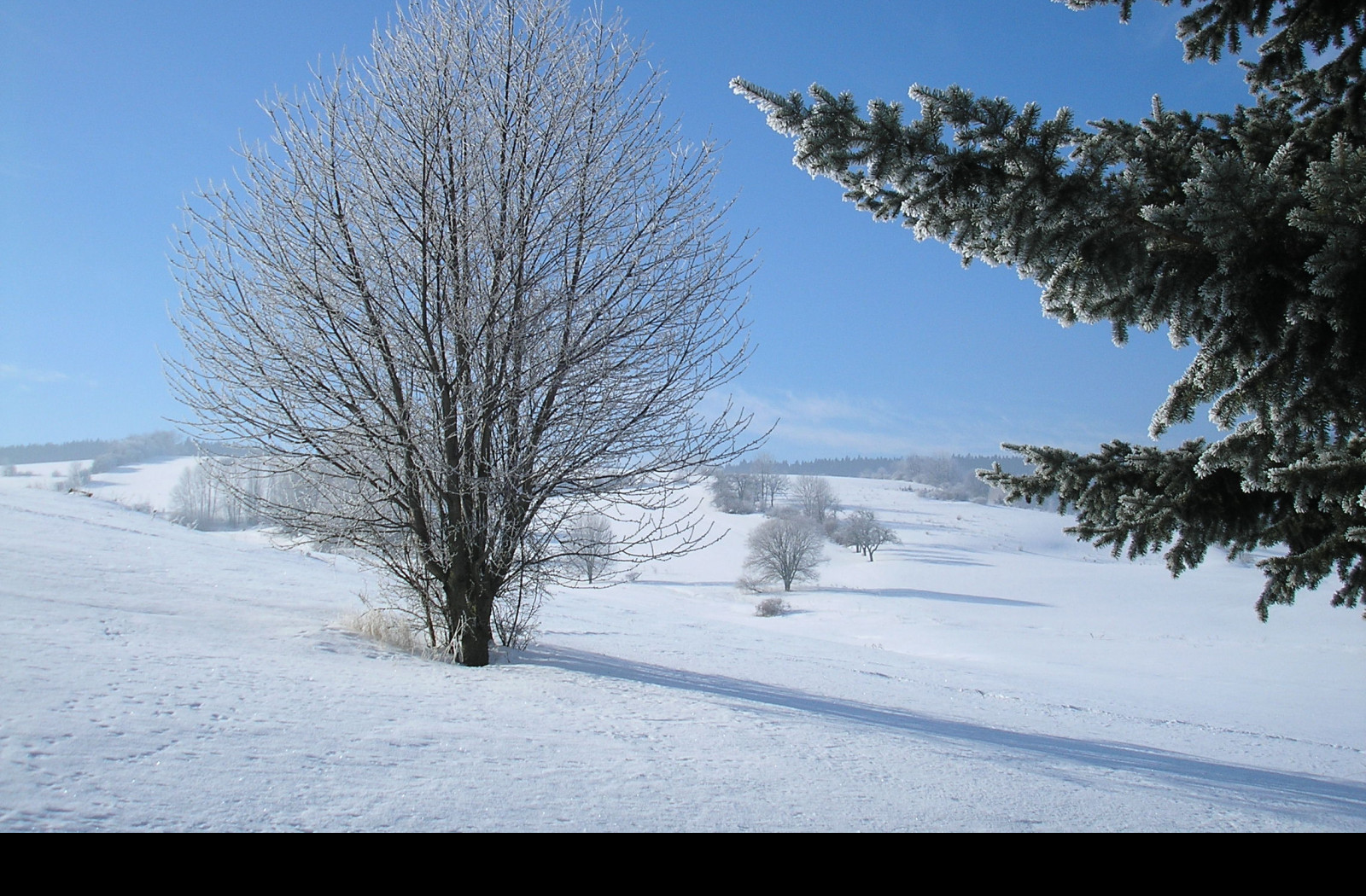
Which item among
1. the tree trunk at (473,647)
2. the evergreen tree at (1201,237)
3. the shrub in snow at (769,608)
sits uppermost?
the evergreen tree at (1201,237)

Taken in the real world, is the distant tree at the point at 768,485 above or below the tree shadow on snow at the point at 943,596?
above

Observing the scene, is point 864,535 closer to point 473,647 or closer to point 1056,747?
point 1056,747

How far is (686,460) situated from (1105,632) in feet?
121

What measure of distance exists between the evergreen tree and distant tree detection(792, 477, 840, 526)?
75554 millimetres

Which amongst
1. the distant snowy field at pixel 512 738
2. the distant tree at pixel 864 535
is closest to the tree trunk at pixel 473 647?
the distant snowy field at pixel 512 738

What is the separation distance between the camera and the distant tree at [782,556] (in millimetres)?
51344

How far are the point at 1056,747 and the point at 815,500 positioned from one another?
263 ft

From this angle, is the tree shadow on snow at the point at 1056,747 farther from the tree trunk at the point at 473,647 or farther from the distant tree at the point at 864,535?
the distant tree at the point at 864,535

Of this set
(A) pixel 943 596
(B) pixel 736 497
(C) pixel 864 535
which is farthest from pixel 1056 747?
(B) pixel 736 497

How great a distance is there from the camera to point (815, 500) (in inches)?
3339

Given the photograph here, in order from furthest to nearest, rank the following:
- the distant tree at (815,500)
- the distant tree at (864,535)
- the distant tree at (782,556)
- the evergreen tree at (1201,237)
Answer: the distant tree at (815,500) → the distant tree at (864,535) → the distant tree at (782,556) → the evergreen tree at (1201,237)

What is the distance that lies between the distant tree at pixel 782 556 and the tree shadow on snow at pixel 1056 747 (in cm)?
4456

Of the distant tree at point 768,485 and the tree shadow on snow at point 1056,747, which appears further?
the distant tree at point 768,485
